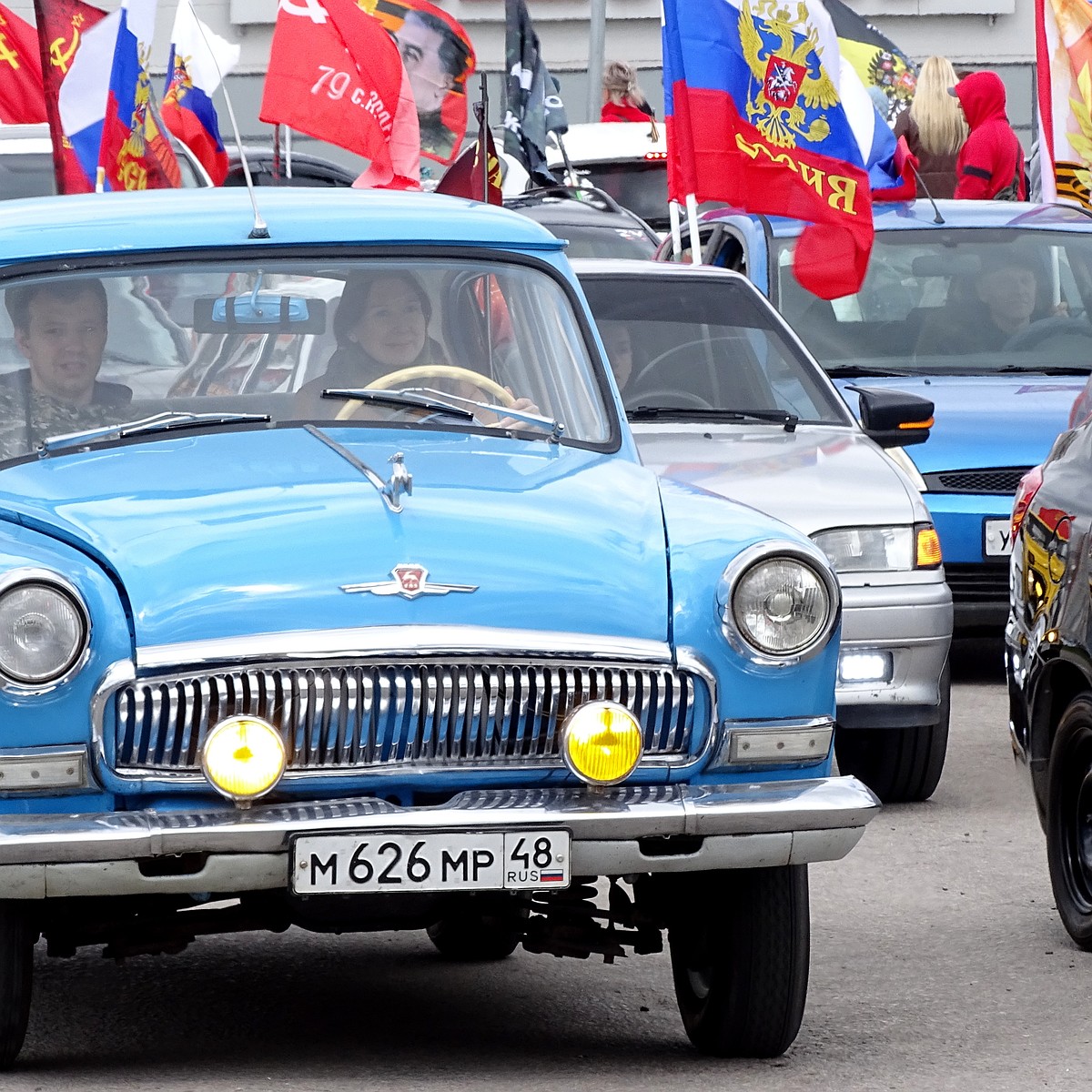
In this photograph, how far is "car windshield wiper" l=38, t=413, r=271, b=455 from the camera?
18.2ft

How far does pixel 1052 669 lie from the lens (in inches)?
255

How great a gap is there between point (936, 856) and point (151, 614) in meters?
3.54

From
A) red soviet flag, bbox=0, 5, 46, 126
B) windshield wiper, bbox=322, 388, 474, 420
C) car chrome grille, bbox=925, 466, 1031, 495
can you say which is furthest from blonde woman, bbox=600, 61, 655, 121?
windshield wiper, bbox=322, 388, 474, 420

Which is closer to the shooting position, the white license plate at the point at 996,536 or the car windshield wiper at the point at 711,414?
the car windshield wiper at the point at 711,414

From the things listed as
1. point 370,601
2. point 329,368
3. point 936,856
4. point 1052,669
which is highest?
point 329,368

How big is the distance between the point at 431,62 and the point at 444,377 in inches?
418

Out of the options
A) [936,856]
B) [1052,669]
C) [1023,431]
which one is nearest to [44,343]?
[1052,669]

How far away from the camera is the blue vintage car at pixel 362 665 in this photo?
183 inches

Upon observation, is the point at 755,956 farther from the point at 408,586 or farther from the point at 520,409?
the point at 520,409

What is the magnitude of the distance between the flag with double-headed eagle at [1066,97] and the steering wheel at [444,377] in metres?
8.04

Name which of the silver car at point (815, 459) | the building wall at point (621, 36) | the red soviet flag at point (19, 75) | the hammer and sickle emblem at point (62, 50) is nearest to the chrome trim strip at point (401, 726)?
the silver car at point (815, 459)

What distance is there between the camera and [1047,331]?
11383mm

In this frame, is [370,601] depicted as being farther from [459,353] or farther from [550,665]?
[459,353]

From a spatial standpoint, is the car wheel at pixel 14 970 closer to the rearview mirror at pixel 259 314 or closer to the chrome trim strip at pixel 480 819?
the chrome trim strip at pixel 480 819
